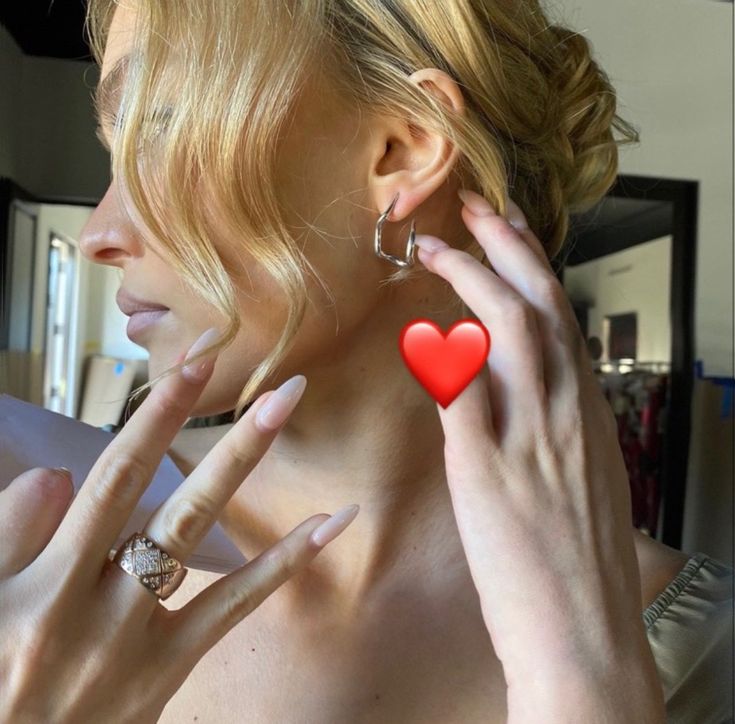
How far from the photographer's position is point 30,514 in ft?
1.32

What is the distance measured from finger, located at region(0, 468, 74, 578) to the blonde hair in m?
0.12

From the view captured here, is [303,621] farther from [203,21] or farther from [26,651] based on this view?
[203,21]

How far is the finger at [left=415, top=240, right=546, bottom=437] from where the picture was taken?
48cm

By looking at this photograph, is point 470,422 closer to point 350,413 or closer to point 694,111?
point 350,413

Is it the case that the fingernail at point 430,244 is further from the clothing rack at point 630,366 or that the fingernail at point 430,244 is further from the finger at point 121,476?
the clothing rack at point 630,366

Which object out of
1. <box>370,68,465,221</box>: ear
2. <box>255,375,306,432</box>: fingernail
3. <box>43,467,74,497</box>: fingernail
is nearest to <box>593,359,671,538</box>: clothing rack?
<box>370,68,465,221</box>: ear

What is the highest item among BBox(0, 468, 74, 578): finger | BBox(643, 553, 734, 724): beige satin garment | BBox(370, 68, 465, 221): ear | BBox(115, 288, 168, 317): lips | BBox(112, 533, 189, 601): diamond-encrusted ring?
BBox(370, 68, 465, 221): ear

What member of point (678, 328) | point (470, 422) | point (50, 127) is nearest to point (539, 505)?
point (470, 422)

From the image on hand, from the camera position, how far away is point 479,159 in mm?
579

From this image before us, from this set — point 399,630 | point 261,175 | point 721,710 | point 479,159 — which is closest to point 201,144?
point 261,175

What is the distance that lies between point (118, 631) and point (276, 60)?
1.31 ft

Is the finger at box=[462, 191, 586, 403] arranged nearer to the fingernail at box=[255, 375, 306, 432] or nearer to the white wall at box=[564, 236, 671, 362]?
the fingernail at box=[255, 375, 306, 432]

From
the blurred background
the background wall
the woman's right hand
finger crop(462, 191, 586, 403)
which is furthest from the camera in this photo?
the blurred background

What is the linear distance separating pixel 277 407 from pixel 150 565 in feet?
0.38
